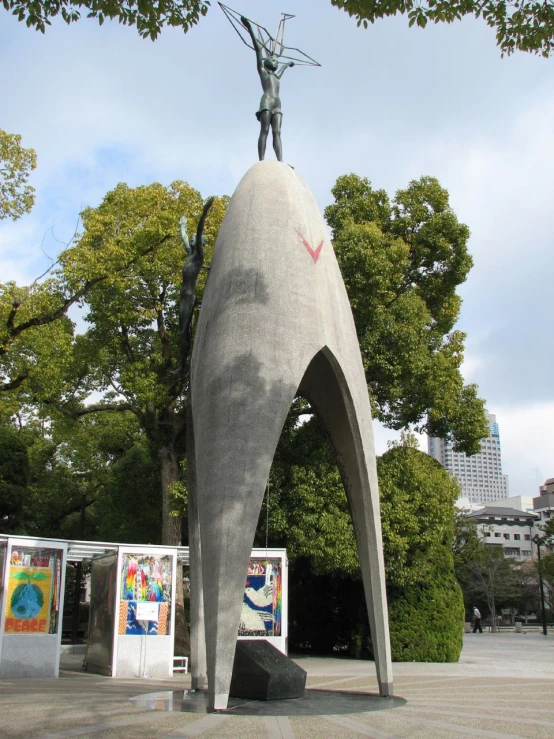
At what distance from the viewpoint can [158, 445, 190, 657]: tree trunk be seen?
Result: 738 inches

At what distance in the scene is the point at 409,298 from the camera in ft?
65.3

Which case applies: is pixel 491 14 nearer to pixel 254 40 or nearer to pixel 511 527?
pixel 254 40

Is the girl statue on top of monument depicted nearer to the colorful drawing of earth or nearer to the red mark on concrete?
the red mark on concrete

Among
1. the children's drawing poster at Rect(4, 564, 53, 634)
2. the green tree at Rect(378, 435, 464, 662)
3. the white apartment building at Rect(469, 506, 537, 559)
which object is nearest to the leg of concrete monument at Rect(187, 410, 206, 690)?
the children's drawing poster at Rect(4, 564, 53, 634)

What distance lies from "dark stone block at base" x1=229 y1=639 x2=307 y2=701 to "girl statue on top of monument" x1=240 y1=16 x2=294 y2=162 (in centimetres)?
741

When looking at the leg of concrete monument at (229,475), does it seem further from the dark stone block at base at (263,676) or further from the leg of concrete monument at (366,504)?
the leg of concrete monument at (366,504)

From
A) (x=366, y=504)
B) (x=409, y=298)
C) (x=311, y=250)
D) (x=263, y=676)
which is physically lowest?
(x=263, y=676)

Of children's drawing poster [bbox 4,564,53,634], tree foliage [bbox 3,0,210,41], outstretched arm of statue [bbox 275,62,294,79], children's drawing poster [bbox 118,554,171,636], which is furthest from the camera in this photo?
children's drawing poster [bbox 118,554,171,636]

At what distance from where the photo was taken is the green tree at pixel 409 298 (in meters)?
19.4

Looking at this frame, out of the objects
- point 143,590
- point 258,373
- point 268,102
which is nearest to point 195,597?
point 258,373

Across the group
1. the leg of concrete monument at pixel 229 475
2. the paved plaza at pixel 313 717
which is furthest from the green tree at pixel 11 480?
the leg of concrete monument at pixel 229 475

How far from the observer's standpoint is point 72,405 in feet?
75.8

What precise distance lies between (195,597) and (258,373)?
3747 mm

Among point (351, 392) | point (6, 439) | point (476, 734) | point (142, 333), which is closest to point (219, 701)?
point (476, 734)
